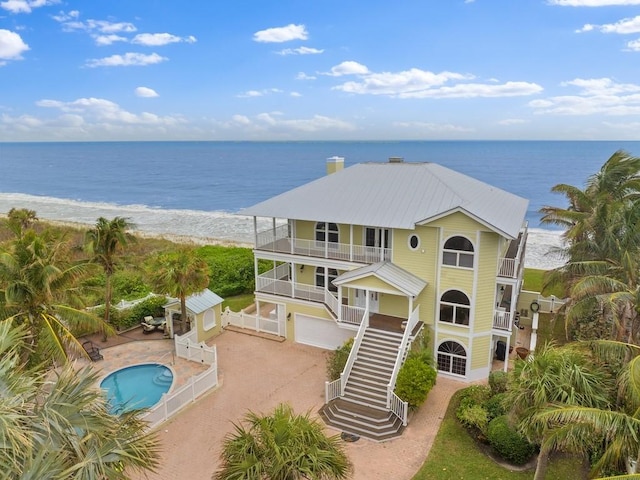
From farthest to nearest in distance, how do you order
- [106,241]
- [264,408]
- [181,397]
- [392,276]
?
[106,241] < [392,276] < [264,408] < [181,397]

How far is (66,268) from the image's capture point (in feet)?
43.1

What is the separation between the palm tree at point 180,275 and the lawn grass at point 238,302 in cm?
664

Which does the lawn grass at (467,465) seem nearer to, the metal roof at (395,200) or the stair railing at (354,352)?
the stair railing at (354,352)

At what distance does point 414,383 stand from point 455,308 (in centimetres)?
414

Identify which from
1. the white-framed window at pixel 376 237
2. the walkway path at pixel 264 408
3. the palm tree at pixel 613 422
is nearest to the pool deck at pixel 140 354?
the walkway path at pixel 264 408

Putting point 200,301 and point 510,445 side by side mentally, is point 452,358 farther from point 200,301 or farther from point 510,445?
point 200,301

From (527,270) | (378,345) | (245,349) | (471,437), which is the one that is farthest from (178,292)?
(527,270)

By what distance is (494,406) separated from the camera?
14727 millimetres

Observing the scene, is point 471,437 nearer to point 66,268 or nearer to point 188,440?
point 188,440

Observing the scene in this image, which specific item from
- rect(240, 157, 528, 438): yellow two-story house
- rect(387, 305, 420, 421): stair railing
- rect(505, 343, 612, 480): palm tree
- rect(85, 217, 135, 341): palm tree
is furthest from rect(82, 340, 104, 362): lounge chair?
rect(505, 343, 612, 480): palm tree

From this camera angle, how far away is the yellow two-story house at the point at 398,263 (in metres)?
17.4

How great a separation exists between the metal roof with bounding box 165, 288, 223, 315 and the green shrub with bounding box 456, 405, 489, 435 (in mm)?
12256

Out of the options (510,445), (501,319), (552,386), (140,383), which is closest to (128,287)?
(140,383)

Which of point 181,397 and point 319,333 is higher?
point 319,333
